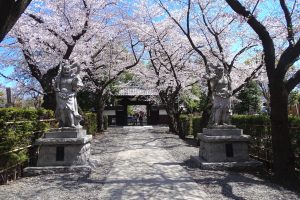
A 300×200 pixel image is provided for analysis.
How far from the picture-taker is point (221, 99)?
32.7 feet

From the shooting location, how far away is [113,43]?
83.4 feet

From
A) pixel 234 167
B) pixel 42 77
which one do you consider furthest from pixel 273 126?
pixel 42 77

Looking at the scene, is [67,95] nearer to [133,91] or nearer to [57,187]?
[57,187]

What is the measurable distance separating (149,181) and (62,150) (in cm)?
280

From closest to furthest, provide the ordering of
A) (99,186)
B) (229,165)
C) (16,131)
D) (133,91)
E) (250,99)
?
1. (99,186)
2. (16,131)
3. (229,165)
4. (250,99)
5. (133,91)

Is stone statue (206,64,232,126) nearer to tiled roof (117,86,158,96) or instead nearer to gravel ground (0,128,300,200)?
gravel ground (0,128,300,200)

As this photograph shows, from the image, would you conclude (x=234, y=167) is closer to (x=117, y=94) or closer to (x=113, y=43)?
(x=113, y=43)

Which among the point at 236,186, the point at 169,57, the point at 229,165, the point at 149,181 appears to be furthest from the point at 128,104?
the point at 236,186

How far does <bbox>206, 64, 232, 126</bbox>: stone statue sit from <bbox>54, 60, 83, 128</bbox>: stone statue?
3920mm

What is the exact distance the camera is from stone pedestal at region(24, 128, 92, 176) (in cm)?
916

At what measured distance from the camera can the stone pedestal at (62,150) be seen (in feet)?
30.0

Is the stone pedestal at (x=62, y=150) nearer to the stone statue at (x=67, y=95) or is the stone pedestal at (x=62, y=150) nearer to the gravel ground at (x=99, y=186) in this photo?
the stone statue at (x=67, y=95)

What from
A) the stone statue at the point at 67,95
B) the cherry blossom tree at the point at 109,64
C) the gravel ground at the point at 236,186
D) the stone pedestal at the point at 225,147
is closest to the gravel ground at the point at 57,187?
the stone statue at the point at 67,95

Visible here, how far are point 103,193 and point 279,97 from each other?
15.0ft
